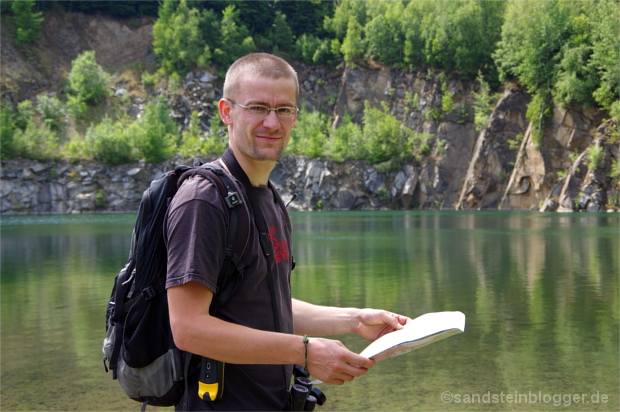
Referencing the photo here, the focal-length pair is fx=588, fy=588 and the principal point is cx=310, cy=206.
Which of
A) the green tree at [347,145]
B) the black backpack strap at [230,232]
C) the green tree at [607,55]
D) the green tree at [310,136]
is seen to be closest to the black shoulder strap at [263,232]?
the black backpack strap at [230,232]

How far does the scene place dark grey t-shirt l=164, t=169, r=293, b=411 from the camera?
228 centimetres

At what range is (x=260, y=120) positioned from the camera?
2.74 meters

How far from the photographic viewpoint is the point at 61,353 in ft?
28.3

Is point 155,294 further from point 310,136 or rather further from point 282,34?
point 282,34

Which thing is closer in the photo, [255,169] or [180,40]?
[255,169]

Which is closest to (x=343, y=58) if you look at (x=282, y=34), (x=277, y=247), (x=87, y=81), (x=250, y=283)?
(x=282, y=34)

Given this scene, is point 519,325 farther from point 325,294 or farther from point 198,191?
point 198,191

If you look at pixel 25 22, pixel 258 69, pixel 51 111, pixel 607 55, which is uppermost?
pixel 25 22

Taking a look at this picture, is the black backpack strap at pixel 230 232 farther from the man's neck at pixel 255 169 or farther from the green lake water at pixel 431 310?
the green lake water at pixel 431 310

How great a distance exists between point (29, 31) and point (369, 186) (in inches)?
2617

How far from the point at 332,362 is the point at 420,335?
0.37 metres

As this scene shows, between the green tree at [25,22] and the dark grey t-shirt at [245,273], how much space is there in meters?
113

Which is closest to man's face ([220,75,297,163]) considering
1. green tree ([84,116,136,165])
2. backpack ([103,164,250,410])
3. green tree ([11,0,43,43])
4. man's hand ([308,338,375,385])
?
backpack ([103,164,250,410])

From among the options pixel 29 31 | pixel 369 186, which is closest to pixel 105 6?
pixel 29 31
